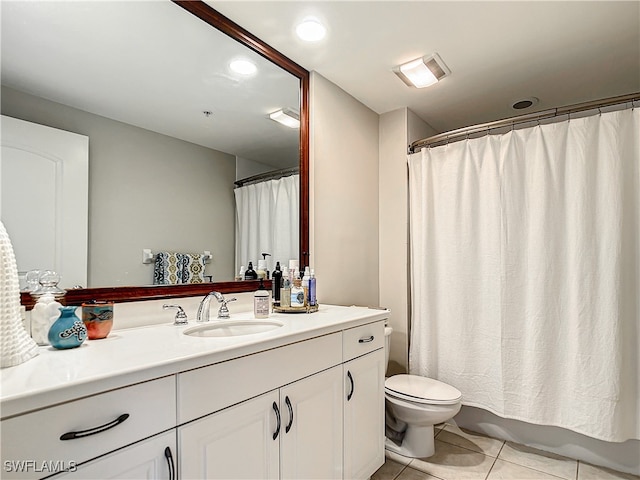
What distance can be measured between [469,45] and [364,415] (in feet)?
6.38

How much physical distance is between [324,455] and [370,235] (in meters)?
1.56

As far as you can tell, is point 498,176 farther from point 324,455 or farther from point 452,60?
point 324,455

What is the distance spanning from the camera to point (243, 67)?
6.07 feet

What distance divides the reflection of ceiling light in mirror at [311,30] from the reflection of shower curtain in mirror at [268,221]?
71cm

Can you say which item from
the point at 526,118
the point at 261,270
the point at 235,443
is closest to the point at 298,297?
the point at 261,270

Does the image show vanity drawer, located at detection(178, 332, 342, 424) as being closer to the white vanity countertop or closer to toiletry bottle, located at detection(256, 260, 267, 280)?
the white vanity countertop

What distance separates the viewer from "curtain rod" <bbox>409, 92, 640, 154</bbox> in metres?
1.89

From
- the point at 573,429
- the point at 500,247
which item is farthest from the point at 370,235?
the point at 573,429

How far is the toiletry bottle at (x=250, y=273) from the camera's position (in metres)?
1.89

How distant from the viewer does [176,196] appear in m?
1.60

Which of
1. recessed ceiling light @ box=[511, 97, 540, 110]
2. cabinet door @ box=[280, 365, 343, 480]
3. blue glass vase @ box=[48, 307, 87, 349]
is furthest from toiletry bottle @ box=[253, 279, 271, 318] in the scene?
recessed ceiling light @ box=[511, 97, 540, 110]

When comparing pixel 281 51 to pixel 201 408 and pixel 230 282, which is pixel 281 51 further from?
pixel 201 408

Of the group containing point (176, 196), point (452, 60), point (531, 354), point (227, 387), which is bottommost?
point (531, 354)

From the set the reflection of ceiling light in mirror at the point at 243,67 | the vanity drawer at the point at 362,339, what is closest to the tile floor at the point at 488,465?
the vanity drawer at the point at 362,339
